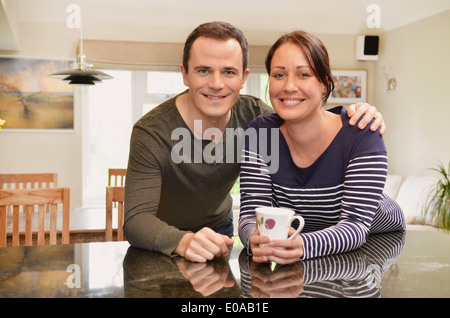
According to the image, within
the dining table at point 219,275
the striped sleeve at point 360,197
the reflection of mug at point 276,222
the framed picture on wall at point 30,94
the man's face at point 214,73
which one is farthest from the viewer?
the framed picture on wall at point 30,94

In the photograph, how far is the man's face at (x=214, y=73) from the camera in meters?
1.33

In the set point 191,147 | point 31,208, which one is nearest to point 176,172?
point 191,147

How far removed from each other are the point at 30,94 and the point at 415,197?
14.0ft

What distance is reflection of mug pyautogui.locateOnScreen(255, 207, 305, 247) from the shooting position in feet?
3.06

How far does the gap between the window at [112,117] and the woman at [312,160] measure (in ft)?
14.9

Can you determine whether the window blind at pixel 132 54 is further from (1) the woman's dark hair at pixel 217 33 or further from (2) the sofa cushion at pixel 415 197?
(1) the woman's dark hair at pixel 217 33

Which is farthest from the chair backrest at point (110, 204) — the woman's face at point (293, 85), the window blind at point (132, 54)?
the window blind at point (132, 54)

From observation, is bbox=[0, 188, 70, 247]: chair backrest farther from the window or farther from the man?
the window

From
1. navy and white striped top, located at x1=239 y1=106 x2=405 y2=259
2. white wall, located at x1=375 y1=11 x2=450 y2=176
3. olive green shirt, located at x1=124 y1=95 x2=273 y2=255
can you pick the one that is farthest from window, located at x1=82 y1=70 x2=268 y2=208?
navy and white striped top, located at x1=239 y1=106 x2=405 y2=259

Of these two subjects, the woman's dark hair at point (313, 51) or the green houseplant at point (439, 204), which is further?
the green houseplant at point (439, 204)
